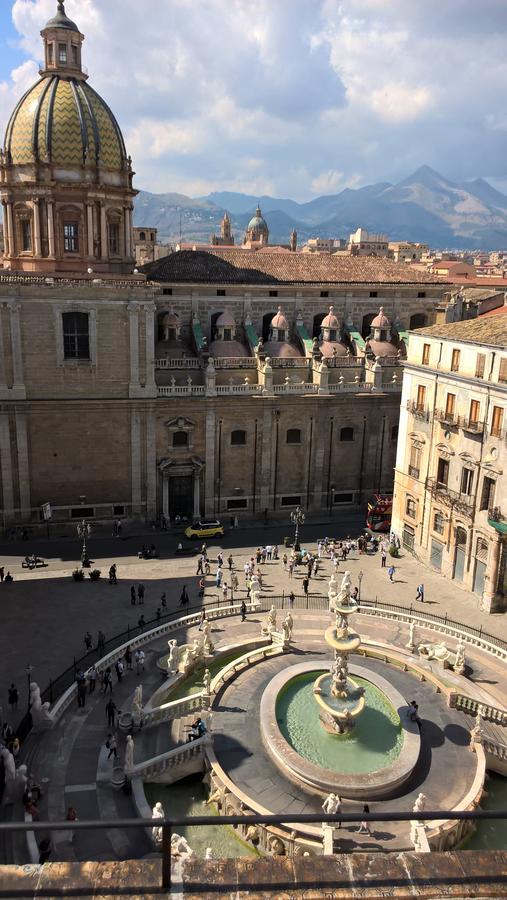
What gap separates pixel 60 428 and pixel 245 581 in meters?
15.3

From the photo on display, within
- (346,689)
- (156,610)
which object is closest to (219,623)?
(156,610)

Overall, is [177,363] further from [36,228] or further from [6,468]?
[6,468]

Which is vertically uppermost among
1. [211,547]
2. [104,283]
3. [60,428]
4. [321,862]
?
[104,283]

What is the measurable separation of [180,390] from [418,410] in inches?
591

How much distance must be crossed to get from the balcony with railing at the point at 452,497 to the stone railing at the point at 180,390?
1562cm

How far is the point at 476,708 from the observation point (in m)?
25.0

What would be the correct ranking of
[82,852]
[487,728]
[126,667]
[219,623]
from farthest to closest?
1. [219,623]
2. [126,667]
3. [487,728]
4. [82,852]

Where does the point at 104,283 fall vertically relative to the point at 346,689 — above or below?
above

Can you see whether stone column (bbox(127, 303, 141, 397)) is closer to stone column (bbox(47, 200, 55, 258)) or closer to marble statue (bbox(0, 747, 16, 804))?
stone column (bbox(47, 200, 55, 258))

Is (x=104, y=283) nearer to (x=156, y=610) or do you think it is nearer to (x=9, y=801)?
(x=156, y=610)

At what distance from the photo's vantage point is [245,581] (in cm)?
3731

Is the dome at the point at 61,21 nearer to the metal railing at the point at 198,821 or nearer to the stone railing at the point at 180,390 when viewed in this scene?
the stone railing at the point at 180,390

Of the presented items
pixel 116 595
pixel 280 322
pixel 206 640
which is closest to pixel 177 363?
pixel 280 322

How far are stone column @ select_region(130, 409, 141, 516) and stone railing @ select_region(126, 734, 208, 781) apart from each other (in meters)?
24.3
